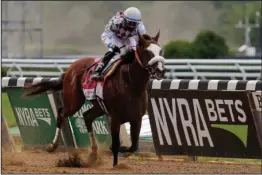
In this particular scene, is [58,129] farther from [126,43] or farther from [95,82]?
[126,43]

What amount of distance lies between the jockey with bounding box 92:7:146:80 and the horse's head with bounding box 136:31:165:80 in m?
0.26

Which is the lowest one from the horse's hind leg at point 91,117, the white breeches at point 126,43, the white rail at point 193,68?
the white rail at point 193,68

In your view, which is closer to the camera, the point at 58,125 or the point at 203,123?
the point at 203,123

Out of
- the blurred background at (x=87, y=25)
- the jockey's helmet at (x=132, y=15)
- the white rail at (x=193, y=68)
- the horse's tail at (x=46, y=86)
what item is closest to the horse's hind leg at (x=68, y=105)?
the horse's tail at (x=46, y=86)

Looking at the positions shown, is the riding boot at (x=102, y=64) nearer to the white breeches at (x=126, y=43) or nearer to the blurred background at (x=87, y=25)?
the white breeches at (x=126, y=43)

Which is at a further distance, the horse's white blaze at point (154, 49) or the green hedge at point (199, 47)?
the green hedge at point (199, 47)

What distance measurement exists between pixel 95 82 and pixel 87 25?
16981mm

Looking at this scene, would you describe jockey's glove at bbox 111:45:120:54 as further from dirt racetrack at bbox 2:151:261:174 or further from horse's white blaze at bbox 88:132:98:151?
dirt racetrack at bbox 2:151:261:174

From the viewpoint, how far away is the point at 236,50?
40.2 metres

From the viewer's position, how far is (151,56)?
9.00 m

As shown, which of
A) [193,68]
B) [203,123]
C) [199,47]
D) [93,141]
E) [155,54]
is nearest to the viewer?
[155,54]

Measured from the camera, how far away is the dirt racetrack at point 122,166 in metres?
9.15

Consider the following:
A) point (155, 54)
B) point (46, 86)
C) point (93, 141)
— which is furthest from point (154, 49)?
point (46, 86)

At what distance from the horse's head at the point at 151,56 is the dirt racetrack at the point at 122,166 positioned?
37.1 inches
